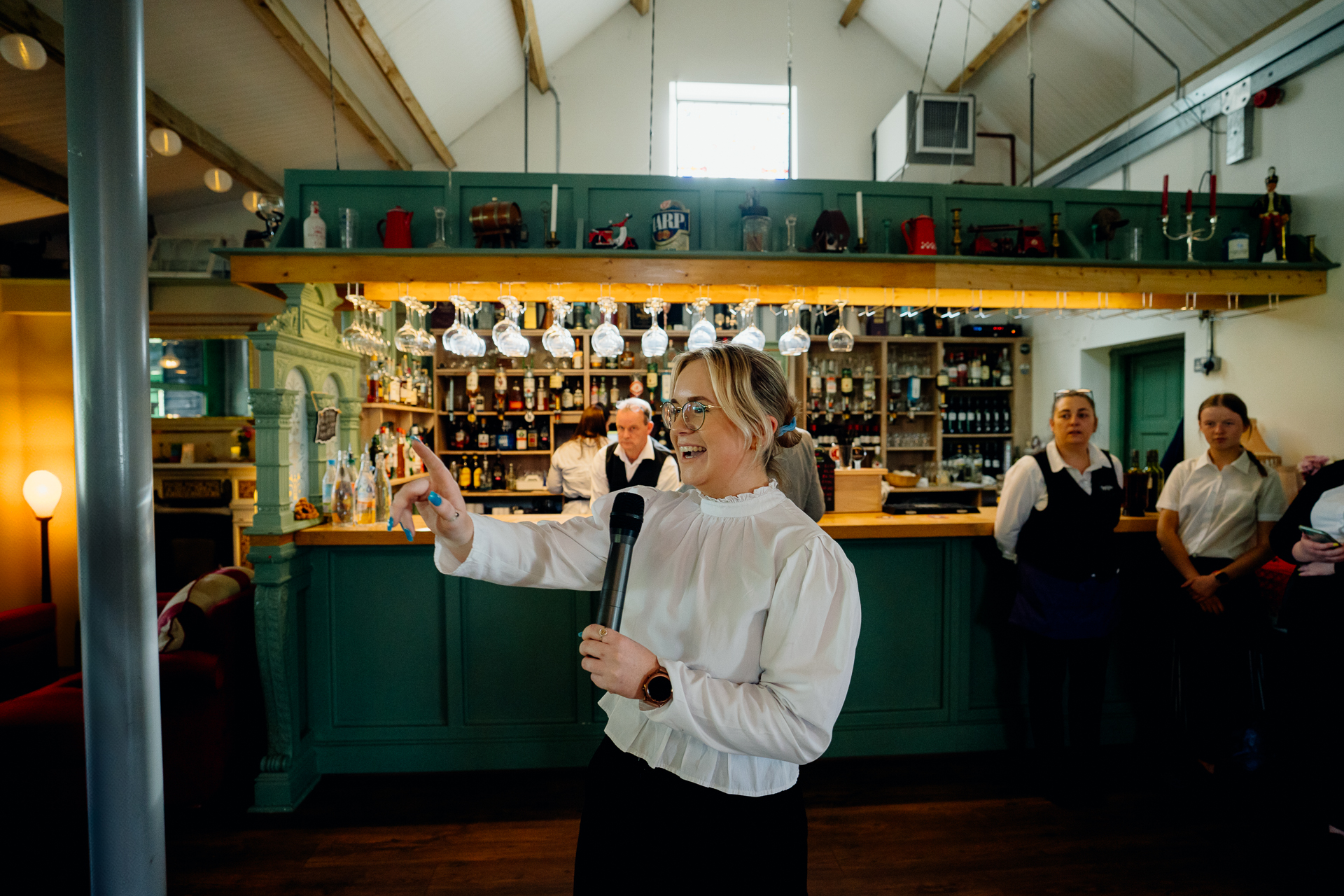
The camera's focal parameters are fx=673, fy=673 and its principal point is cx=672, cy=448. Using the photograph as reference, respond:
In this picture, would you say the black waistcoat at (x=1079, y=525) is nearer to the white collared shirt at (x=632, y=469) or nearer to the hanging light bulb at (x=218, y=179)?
the white collared shirt at (x=632, y=469)

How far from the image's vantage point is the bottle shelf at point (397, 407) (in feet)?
16.0

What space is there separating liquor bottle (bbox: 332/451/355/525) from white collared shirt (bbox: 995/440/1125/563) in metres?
2.91

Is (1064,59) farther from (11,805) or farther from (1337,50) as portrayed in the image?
(11,805)

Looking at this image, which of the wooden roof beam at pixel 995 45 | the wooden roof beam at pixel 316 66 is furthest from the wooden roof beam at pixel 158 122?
the wooden roof beam at pixel 995 45

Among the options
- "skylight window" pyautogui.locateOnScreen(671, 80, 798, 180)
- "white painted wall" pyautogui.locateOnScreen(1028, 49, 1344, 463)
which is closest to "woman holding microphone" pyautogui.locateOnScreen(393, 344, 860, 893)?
"white painted wall" pyautogui.locateOnScreen(1028, 49, 1344, 463)

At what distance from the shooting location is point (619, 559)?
108 centimetres

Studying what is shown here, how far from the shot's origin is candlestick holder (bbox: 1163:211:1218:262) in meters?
3.53

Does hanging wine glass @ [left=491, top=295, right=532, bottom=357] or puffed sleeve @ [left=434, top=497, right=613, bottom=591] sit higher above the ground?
hanging wine glass @ [left=491, top=295, right=532, bottom=357]

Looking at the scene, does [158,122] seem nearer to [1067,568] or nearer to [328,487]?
[328,487]

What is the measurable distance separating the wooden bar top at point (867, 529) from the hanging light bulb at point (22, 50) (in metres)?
2.34

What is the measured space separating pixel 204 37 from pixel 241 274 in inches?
90.6

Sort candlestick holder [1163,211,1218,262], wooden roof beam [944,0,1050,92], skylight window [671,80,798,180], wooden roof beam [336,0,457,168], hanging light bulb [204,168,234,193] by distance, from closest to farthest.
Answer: candlestick holder [1163,211,1218,262]
wooden roof beam [336,0,457,168]
hanging light bulb [204,168,234,193]
wooden roof beam [944,0,1050,92]
skylight window [671,80,798,180]

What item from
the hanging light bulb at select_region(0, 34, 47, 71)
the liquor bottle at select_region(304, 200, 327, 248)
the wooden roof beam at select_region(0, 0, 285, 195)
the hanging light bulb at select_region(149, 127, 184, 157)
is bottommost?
the liquor bottle at select_region(304, 200, 327, 248)

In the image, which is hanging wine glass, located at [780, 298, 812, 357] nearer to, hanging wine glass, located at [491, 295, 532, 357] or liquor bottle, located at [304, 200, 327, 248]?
hanging wine glass, located at [491, 295, 532, 357]
